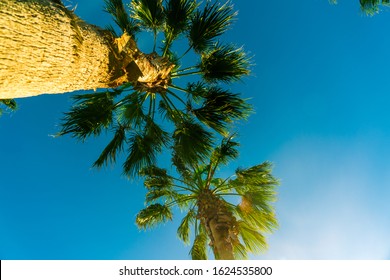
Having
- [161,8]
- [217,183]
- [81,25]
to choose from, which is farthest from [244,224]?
[81,25]

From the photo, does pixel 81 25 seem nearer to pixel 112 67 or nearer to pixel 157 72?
pixel 112 67

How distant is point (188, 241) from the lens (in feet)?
26.6

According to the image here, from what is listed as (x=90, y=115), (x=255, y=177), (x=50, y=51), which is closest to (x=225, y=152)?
(x=255, y=177)

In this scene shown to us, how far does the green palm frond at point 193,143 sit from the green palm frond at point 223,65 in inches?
47.8

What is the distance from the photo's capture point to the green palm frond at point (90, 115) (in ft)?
19.7

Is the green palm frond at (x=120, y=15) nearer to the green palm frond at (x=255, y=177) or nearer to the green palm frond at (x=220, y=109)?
the green palm frond at (x=220, y=109)

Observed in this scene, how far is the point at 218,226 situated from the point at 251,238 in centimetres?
144

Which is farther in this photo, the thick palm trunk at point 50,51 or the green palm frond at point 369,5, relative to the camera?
the green palm frond at point 369,5

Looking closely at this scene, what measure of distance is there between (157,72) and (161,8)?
2.47 m

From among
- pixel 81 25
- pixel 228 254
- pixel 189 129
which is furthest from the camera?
pixel 189 129

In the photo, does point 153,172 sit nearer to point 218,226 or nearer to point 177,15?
point 218,226

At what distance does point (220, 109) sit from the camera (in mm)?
6547

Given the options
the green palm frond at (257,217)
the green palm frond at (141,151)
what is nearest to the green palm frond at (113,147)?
the green palm frond at (141,151)

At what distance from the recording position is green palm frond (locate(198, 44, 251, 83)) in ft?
21.5
